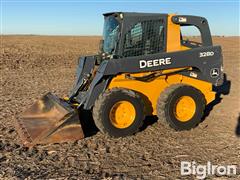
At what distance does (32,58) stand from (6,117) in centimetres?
1376

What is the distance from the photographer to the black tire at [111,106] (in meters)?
6.48

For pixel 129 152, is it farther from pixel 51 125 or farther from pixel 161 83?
pixel 161 83

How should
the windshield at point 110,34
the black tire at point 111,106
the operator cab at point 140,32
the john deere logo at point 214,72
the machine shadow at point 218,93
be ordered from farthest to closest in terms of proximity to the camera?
the machine shadow at point 218,93, the john deere logo at point 214,72, the windshield at point 110,34, the operator cab at point 140,32, the black tire at point 111,106

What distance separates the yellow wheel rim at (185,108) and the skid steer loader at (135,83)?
0.06ft

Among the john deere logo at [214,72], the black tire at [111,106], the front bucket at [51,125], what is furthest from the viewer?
the john deere logo at [214,72]

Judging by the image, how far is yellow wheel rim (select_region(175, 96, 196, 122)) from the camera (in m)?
7.20

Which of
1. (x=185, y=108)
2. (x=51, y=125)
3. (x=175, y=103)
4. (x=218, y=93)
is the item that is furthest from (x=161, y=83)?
(x=218, y=93)

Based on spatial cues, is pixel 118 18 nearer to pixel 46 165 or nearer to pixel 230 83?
pixel 46 165

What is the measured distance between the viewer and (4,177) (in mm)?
5082

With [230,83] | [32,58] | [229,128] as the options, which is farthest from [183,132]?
[32,58]

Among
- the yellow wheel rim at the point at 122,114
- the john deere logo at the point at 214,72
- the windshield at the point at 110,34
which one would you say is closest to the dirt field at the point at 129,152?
the yellow wheel rim at the point at 122,114

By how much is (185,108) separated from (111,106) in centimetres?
163

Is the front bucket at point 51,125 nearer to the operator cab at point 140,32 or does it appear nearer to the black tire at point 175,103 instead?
the operator cab at point 140,32

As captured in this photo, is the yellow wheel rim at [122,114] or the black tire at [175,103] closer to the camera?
the yellow wheel rim at [122,114]
